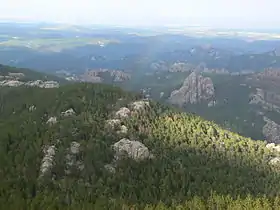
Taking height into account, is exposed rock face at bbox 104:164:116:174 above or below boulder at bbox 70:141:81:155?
below

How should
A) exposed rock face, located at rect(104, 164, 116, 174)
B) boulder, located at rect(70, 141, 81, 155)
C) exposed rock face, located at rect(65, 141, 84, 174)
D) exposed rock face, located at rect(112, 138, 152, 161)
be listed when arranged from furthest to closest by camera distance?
exposed rock face, located at rect(112, 138, 152, 161) → boulder, located at rect(70, 141, 81, 155) → exposed rock face, located at rect(104, 164, 116, 174) → exposed rock face, located at rect(65, 141, 84, 174)

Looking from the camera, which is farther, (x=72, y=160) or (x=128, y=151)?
(x=128, y=151)

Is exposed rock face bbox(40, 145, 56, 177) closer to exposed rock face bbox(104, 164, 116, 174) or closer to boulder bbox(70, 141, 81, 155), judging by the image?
boulder bbox(70, 141, 81, 155)

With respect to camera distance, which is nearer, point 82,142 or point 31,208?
point 31,208

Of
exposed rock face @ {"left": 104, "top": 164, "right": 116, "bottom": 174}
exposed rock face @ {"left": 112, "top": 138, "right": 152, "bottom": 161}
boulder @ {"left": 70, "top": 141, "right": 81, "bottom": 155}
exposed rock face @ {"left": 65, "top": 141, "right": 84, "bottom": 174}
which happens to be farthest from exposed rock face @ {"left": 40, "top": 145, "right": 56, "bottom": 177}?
exposed rock face @ {"left": 112, "top": 138, "right": 152, "bottom": 161}

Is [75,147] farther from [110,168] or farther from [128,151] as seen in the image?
[128,151]

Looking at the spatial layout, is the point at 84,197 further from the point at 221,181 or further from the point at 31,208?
the point at 221,181

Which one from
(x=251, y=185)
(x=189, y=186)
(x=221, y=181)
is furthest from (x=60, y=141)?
(x=251, y=185)

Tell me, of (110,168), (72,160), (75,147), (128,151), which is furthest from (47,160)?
(128,151)
